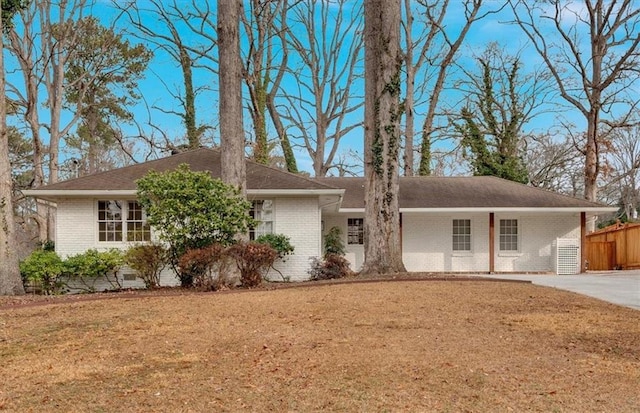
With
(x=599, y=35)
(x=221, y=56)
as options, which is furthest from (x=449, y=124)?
(x=221, y=56)

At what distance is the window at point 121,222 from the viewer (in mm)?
15289

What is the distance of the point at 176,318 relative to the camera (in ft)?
24.9

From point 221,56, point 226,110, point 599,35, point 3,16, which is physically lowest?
point 226,110

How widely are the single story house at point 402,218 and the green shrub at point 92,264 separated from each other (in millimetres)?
945

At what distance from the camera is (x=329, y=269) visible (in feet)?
48.7

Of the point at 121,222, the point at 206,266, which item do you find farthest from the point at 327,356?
the point at 121,222

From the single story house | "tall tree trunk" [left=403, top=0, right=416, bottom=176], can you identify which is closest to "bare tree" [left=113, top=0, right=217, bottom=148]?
the single story house

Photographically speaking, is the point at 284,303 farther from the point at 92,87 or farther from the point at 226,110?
the point at 92,87

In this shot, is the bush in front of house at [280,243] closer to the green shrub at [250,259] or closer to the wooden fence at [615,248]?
the green shrub at [250,259]

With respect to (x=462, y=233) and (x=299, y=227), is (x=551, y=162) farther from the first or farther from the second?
(x=299, y=227)

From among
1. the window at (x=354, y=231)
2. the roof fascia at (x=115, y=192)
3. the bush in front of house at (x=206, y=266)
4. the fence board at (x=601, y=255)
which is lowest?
the fence board at (x=601, y=255)

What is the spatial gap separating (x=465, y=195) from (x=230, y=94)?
33.0 ft

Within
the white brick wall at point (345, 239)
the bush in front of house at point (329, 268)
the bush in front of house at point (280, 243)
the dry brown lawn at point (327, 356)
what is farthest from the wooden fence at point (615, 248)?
the dry brown lawn at point (327, 356)

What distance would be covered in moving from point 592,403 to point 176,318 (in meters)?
5.54
